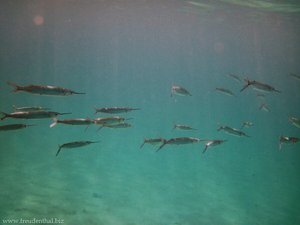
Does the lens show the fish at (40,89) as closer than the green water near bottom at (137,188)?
Yes

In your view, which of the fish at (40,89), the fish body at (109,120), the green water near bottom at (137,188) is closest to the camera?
the fish at (40,89)

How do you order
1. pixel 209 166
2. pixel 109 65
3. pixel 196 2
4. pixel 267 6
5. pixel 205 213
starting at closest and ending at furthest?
pixel 205 213 < pixel 209 166 < pixel 267 6 < pixel 196 2 < pixel 109 65

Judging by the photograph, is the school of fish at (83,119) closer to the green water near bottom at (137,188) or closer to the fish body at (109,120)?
the fish body at (109,120)

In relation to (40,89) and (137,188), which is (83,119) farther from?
Result: (137,188)

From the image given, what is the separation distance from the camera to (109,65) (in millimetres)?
182000

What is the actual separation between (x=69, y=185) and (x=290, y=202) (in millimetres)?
11544

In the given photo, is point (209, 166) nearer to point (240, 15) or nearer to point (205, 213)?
point (205, 213)

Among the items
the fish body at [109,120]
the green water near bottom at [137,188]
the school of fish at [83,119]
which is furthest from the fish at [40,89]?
the green water near bottom at [137,188]

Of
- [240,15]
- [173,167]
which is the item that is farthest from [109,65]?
[173,167]

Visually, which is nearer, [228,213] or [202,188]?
[228,213]

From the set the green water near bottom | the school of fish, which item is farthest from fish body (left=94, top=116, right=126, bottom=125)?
the green water near bottom

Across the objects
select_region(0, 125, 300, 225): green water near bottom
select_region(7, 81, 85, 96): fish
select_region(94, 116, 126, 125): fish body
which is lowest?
select_region(0, 125, 300, 225): green water near bottom

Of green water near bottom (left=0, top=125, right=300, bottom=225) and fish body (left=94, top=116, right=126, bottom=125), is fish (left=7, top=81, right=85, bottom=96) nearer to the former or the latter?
fish body (left=94, top=116, right=126, bottom=125)

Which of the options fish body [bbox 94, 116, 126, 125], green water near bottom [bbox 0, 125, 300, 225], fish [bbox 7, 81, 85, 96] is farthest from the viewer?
green water near bottom [bbox 0, 125, 300, 225]
